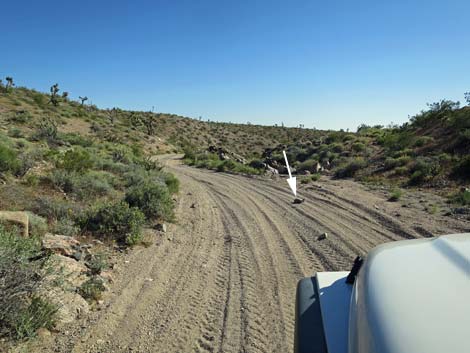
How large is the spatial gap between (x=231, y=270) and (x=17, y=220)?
4.09 meters

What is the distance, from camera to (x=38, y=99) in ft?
124

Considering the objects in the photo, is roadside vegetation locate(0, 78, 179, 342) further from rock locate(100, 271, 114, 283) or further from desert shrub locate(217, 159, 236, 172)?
desert shrub locate(217, 159, 236, 172)

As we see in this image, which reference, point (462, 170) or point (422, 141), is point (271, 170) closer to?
point (422, 141)

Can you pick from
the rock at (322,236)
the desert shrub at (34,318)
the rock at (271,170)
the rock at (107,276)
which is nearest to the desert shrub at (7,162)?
the rock at (107,276)

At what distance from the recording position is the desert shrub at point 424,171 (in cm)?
1479

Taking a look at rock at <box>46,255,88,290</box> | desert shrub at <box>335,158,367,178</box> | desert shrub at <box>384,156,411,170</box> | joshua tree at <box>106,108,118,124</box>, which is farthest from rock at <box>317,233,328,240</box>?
joshua tree at <box>106,108,118,124</box>

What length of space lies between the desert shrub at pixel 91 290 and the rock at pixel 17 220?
5.71ft

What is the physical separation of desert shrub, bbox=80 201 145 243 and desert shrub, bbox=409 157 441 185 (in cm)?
1258

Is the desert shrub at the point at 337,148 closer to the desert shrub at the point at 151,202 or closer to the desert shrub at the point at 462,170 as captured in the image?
the desert shrub at the point at 462,170

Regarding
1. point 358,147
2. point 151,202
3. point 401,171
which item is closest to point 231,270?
point 151,202

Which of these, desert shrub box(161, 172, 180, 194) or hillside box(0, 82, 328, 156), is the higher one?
hillside box(0, 82, 328, 156)

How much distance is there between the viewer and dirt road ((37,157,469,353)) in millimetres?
4355

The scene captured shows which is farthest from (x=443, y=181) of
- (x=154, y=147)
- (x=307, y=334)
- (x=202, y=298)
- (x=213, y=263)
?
(x=154, y=147)

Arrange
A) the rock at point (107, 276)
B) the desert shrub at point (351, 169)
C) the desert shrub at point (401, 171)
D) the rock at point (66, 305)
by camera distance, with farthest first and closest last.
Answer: the desert shrub at point (351, 169), the desert shrub at point (401, 171), the rock at point (107, 276), the rock at point (66, 305)
